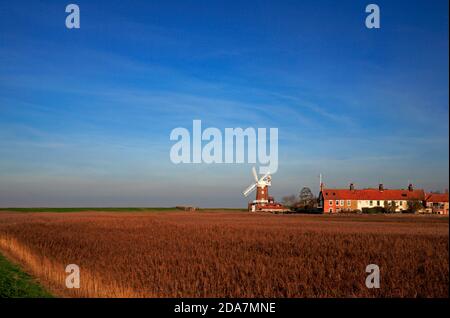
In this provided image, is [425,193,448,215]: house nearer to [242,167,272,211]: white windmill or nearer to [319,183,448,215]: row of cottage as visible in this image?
[319,183,448,215]: row of cottage

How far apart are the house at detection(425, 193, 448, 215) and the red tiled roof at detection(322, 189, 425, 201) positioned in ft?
6.25

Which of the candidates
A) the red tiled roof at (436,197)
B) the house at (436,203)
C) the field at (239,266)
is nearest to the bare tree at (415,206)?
the house at (436,203)

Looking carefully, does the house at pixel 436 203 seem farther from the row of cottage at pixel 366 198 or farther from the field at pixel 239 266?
the field at pixel 239 266

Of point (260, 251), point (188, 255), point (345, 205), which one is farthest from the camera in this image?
point (345, 205)

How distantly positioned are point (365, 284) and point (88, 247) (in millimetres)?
16186

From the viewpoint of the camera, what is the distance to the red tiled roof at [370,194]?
102375 millimetres

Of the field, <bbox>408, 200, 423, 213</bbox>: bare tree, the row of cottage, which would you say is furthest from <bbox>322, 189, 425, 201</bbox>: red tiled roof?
the field

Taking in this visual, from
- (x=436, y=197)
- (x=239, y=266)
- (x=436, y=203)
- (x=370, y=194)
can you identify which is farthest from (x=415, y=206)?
(x=239, y=266)

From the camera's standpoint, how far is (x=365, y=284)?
1497 centimetres

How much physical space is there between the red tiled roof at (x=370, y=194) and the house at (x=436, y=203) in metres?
1.90

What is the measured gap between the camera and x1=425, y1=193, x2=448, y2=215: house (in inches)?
3826

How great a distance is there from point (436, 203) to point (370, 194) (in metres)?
14.0
